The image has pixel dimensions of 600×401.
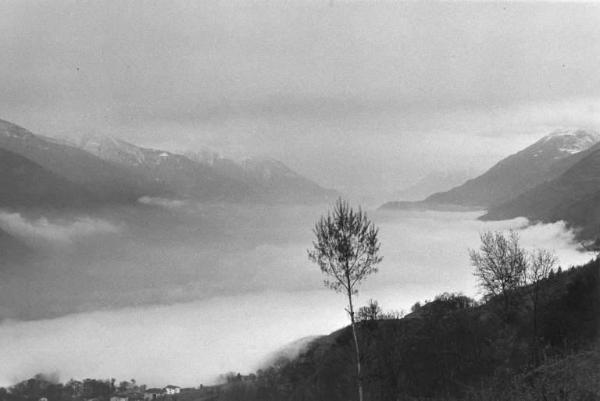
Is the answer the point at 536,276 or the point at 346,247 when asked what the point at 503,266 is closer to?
the point at 536,276

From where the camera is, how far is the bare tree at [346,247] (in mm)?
32281

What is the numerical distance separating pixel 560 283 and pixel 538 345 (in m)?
20.0

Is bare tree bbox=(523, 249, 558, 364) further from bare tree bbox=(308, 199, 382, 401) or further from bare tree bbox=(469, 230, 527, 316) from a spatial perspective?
bare tree bbox=(308, 199, 382, 401)

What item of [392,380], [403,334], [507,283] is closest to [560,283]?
[507,283]

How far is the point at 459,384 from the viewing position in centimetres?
3978

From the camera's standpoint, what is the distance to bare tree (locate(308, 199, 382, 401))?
106ft

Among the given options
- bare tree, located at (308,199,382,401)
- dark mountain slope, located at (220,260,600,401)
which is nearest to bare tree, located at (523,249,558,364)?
dark mountain slope, located at (220,260,600,401)

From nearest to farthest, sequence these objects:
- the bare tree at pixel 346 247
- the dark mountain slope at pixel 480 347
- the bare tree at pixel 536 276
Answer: the bare tree at pixel 346 247 < the dark mountain slope at pixel 480 347 < the bare tree at pixel 536 276

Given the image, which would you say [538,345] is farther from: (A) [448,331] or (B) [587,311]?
(A) [448,331]

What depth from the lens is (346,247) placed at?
3238cm

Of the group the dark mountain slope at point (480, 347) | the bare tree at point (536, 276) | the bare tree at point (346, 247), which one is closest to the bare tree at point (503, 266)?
the bare tree at point (536, 276)

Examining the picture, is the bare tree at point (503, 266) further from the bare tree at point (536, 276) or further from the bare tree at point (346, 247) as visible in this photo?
the bare tree at point (346, 247)

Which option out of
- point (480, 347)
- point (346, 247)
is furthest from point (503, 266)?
point (346, 247)

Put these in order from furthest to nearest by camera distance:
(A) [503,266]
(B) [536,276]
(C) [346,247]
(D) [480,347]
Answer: (A) [503,266] < (B) [536,276] < (D) [480,347] < (C) [346,247]
